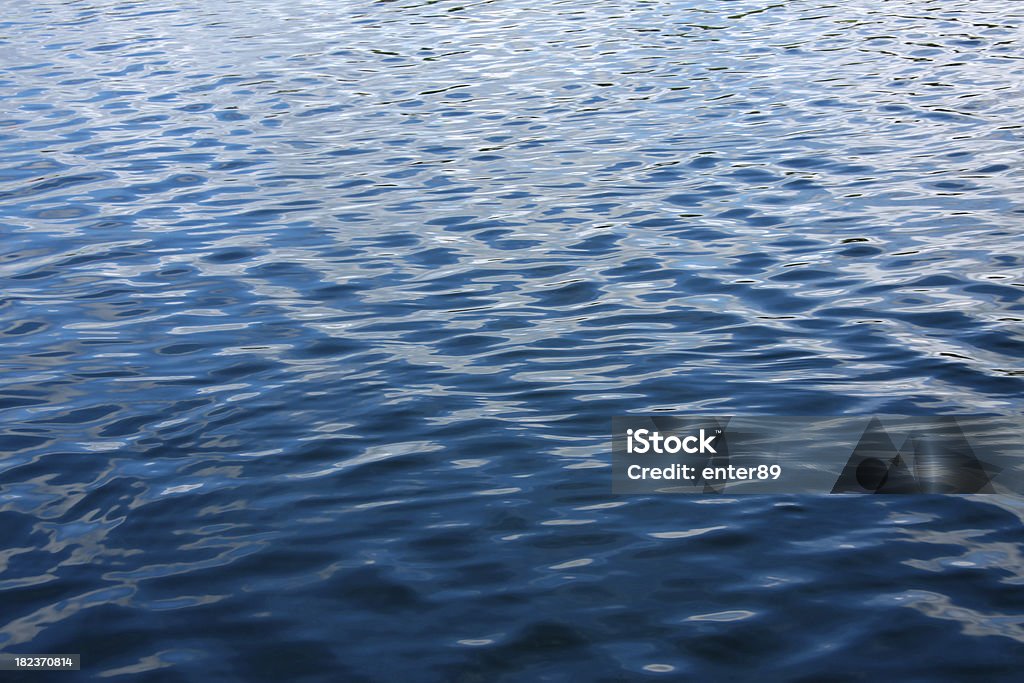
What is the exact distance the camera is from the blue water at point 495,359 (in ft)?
18.8

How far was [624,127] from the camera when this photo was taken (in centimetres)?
1644

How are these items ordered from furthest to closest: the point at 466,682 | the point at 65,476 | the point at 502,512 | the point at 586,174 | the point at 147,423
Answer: the point at 586,174, the point at 147,423, the point at 65,476, the point at 502,512, the point at 466,682

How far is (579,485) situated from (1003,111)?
39.2ft

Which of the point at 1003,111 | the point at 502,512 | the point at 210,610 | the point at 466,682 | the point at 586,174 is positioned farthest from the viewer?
the point at 1003,111

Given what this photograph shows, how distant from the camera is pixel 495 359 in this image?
9.09 m

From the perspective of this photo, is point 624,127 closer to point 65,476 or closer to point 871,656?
point 65,476

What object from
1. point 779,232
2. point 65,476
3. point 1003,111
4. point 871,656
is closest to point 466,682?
point 871,656

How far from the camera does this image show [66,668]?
5.45 m

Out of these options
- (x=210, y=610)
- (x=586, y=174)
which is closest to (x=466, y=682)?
(x=210, y=610)

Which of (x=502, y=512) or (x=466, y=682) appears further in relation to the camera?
(x=502, y=512)

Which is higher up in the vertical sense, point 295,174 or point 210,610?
point 295,174

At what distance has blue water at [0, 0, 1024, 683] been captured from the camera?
5.72m

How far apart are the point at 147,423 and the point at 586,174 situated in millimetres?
7659

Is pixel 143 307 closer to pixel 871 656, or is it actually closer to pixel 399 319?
pixel 399 319
